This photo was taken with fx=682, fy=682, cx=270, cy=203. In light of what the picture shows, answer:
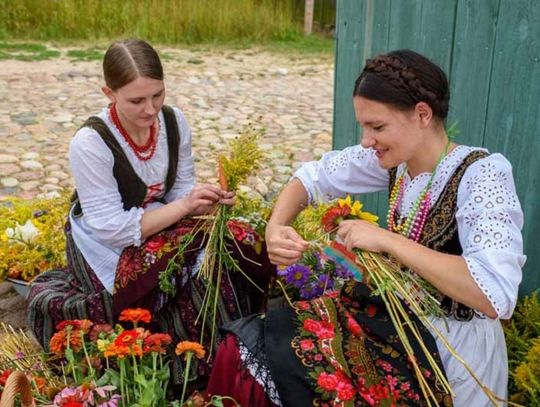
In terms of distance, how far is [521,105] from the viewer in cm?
294

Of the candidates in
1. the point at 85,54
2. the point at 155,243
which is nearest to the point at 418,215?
the point at 155,243

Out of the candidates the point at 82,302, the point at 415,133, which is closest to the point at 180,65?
the point at 82,302

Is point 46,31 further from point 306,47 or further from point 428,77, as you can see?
point 428,77

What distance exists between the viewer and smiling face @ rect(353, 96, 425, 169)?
7.23ft

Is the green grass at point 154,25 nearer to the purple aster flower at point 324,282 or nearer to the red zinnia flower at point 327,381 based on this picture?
the purple aster flower at point 324,282

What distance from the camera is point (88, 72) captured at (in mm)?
9602

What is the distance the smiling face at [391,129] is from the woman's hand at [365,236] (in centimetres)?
27

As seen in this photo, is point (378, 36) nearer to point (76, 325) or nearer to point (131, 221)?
point (131, 221)

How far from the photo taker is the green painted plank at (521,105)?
112 inches

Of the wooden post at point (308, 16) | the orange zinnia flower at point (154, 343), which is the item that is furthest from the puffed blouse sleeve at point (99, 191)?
the wooden post at point (308, 16)

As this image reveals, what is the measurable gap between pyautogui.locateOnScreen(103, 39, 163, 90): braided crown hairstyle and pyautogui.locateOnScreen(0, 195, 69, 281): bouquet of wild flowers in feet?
4.06

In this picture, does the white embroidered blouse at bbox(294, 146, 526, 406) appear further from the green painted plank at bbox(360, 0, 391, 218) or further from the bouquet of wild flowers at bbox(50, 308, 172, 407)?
the green painted plank at bbox(360, 0, 391, 218)

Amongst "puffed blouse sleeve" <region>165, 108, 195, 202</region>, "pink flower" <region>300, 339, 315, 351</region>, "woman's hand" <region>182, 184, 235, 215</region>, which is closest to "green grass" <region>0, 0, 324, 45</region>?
"puffed blouse sleeve" <region>165, 108, 195, 202</region>

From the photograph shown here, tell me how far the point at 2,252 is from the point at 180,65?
699 centimetres
